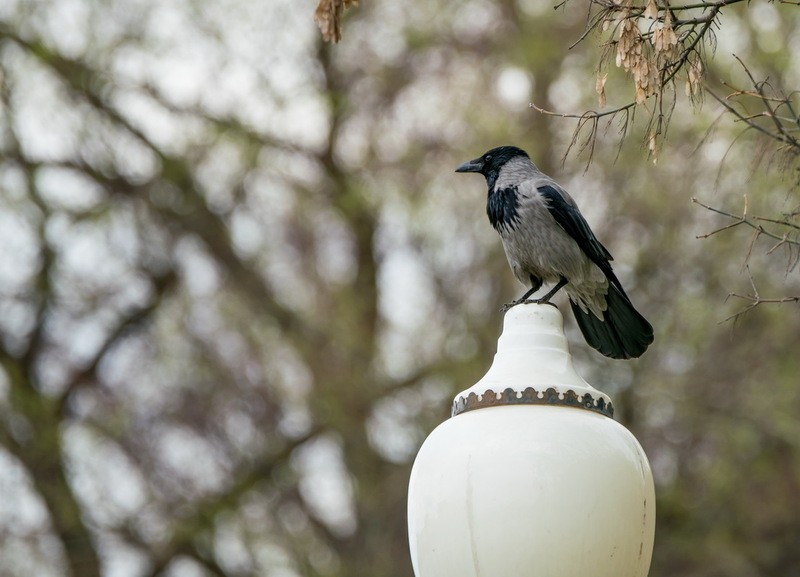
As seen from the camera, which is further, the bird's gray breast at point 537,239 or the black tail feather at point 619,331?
the bird's gray breast at point 537,239

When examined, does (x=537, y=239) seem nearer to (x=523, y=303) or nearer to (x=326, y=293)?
(x=523, y=303)

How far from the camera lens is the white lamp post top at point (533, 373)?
316cm

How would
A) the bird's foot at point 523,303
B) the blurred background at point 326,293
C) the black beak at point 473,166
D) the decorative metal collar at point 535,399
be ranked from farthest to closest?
1. the blurred background at point 326,293
2. the black beak at point 473,166
3. the bird's foot at point 523,303
4. the decorative metal collar at point 535,399

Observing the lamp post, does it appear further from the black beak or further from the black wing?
the black beak

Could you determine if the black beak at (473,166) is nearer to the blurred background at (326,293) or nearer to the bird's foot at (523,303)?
the bird's foot at (523,303)

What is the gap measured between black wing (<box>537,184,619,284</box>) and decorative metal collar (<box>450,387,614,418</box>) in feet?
4.98

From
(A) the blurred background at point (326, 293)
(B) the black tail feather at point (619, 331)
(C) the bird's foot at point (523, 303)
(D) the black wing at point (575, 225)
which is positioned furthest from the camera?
(A) the blurred background at point (326, 293)

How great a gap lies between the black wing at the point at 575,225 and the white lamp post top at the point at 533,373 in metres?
1.23

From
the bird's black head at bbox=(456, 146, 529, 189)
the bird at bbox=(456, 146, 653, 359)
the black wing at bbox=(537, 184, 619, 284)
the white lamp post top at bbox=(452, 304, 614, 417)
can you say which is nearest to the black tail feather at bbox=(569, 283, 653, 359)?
the bird at bbox=(456, 146, 653, 359)

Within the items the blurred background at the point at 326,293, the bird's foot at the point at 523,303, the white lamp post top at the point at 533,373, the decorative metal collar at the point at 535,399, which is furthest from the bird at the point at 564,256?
the blurred background at the point at 326,293

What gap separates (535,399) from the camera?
3145 mm

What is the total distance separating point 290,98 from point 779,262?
4652 millimetres

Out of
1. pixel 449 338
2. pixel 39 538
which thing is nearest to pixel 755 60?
pixel 449 338

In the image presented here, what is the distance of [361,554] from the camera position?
1162 centimetres
